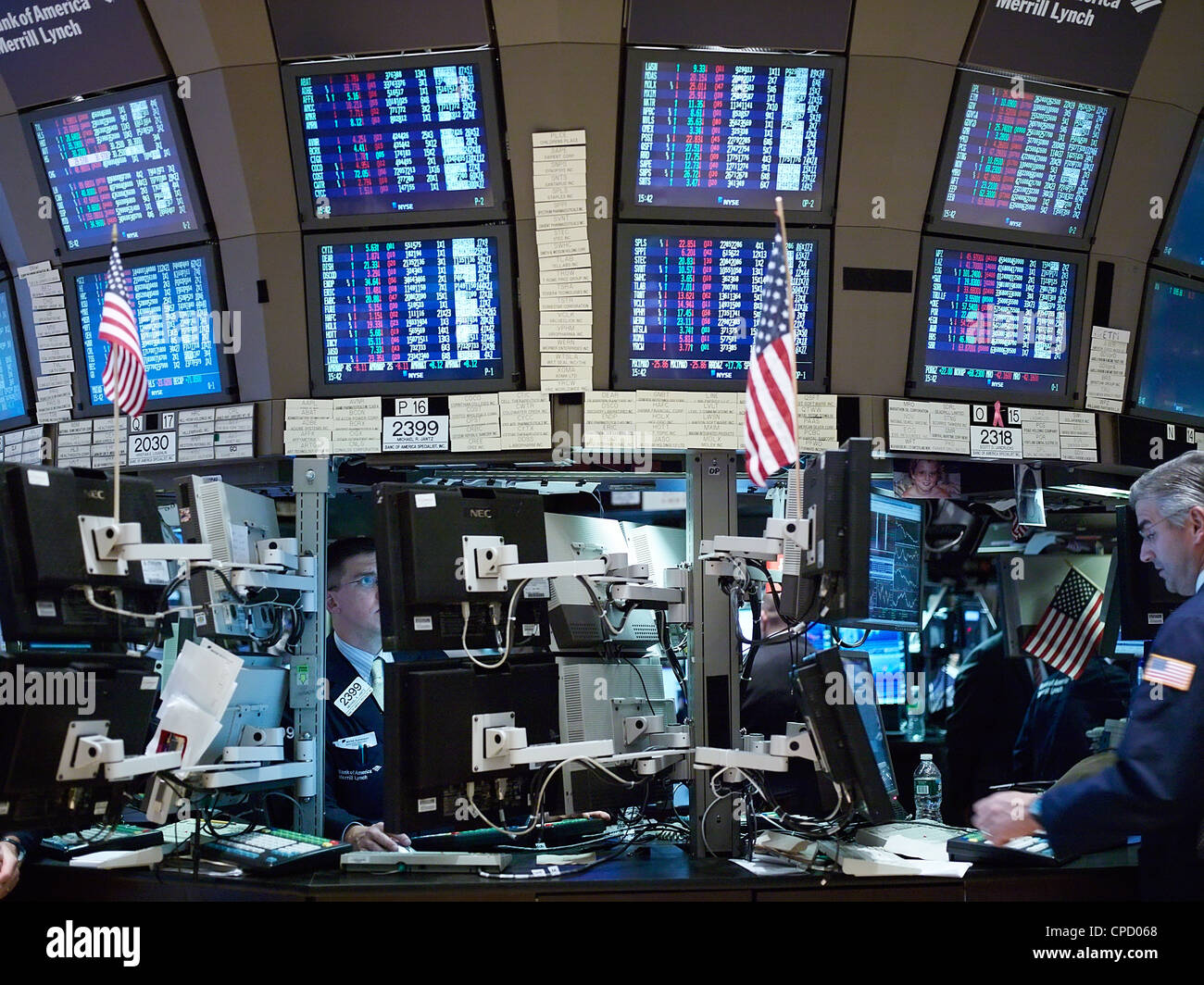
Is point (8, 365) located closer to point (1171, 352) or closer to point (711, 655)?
point (711, 655)

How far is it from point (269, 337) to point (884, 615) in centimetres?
246

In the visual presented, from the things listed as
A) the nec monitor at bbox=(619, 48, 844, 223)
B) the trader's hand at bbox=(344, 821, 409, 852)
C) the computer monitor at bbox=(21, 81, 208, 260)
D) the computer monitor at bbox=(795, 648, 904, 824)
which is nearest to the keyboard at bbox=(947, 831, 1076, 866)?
the computer monitor at bbox=(795, 648, 904, 824)

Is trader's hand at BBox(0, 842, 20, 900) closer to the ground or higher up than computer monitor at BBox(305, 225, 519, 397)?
closer to the ground

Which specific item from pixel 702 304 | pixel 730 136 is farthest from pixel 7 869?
pixel 730 136

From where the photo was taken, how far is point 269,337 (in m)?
4.33

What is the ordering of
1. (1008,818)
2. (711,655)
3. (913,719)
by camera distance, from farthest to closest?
(913,719)
(711,655)
(1008,818)

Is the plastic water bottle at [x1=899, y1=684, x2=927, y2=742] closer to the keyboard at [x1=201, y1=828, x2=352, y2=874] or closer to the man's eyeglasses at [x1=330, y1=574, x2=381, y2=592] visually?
the man's eyeglasses at [x1=330, y1=574, x2=381, y2=592]

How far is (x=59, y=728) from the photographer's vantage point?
3125 mm

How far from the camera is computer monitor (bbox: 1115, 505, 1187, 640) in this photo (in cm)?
409

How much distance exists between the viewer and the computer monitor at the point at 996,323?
4.36m

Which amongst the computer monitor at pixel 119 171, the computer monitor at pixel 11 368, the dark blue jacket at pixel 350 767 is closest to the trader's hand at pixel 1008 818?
the dark blue jacket at pixel 350 767

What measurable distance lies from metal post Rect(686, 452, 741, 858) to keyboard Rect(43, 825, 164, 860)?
A: 1.76m

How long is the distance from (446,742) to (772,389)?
135 cm
